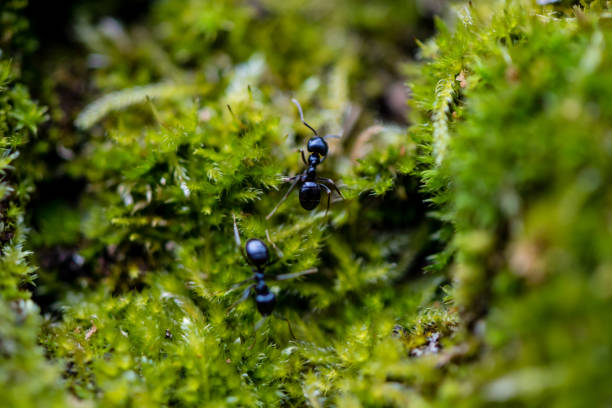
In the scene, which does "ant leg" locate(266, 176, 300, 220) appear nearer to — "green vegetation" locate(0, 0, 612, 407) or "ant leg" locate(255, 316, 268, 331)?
"green vegetation" locate(0, 0, 612, 407)

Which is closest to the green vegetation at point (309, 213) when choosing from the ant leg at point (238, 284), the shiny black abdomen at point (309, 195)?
the ant leg at point (238, 284)

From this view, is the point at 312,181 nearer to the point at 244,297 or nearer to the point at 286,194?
the point at 286,194

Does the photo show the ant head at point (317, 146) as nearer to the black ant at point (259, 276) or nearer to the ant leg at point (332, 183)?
the ant leg at point (332, 183)

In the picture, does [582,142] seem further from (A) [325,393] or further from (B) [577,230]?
(A) [325,393]

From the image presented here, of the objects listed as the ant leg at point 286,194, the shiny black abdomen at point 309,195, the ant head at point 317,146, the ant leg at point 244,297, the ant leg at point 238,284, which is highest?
the ant head at point 317,146

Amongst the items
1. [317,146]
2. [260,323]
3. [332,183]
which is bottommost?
[260,323]

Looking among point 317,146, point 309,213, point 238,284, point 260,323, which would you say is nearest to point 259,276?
point 238,284

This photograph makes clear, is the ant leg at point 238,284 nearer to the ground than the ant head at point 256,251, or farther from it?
nearer to the ground
